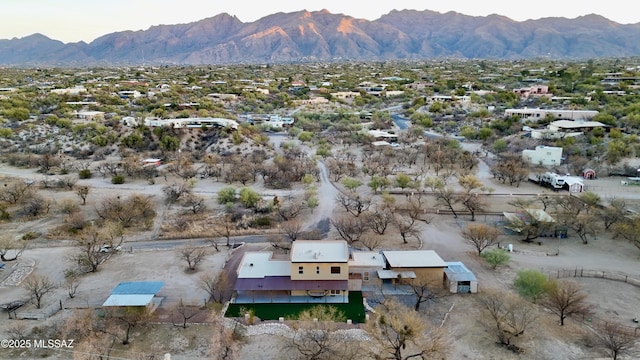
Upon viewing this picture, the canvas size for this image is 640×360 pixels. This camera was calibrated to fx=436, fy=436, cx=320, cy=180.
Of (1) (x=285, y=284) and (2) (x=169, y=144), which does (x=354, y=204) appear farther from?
(2) (x=169, y=144)

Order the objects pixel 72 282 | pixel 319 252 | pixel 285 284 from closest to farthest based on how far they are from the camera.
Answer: pixel 285 284
pixel 319 252
pixel 72 282

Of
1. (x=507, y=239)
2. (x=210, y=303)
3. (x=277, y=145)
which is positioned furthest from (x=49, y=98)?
(x=507, y=239)

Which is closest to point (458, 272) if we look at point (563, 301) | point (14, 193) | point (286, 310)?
point (563, 301)

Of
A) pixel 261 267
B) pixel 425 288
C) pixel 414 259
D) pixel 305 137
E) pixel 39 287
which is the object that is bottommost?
pixel 425 288

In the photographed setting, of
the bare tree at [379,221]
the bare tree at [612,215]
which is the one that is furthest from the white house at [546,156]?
the bare tree at [379,221]

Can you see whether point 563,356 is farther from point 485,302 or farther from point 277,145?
point 277,145

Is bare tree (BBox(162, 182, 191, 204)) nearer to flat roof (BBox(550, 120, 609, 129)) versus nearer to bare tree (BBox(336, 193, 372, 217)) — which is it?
bare tree (BBox(336, 193, 372, 217))
